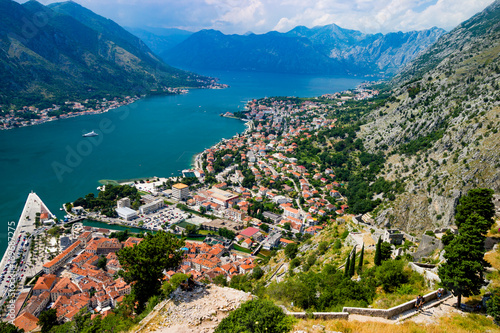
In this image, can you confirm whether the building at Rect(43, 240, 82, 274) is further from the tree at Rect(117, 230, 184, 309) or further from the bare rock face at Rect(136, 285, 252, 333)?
the bare rock face at Rect(136, 285, 252, 333)

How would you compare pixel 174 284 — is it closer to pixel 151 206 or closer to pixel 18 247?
pixel 18 247

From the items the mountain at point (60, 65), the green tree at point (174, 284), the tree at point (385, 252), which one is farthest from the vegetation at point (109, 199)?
the mountain at point (60, 65)

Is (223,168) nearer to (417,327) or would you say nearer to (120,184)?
(120,184)

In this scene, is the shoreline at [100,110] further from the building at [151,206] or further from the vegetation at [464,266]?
the vegetation at [464,266]

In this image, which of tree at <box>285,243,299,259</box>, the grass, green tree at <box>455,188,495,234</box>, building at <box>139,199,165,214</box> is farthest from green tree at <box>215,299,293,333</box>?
building at <box>139,199,165,214</box>

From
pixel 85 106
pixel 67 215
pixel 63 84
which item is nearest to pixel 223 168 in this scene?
pixel 67 215

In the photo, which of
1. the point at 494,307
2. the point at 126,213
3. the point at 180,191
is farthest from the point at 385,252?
the point at 180,191
